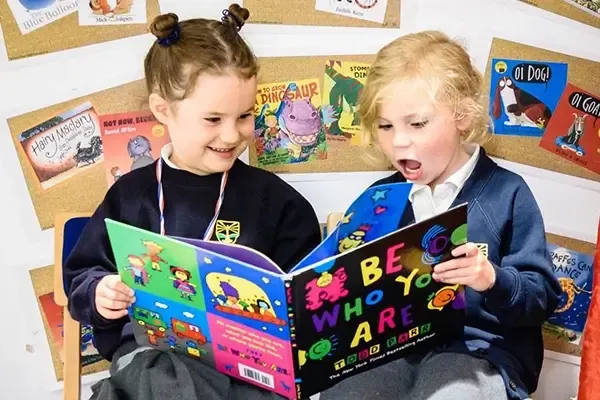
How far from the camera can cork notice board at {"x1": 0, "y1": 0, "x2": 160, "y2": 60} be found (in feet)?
4.56

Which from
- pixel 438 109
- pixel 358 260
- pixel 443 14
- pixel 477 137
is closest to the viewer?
pixel 358 260

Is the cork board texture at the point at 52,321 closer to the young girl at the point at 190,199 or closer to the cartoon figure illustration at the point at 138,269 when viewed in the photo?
the young girl at the point at 190,199

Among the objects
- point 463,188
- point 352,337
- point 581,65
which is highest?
point 581,65

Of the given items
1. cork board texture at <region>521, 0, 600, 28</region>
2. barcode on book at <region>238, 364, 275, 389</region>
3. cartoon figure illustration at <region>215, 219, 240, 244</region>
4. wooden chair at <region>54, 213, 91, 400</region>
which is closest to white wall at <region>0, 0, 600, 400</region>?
cork board texture at <region>521, 0, 600, 28</region>

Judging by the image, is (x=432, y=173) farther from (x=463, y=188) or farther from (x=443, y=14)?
(x=443, y=14)

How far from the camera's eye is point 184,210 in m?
1.28

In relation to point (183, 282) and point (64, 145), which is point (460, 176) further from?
point (64, 145)

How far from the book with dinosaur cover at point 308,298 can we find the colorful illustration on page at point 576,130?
0.49 meters

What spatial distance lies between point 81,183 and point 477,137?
721mm

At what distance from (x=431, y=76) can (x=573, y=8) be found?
1.35 feet

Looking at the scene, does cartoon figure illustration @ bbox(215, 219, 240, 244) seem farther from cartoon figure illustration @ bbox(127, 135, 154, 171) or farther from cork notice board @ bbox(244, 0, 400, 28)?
cork notice board @ bbox(244, 0, 400, 28)

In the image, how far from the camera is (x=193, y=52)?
1219 millimetres

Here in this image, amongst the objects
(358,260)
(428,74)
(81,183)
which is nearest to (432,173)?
(428,74)

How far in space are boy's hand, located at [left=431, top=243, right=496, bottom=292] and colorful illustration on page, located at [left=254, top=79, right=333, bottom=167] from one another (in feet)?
1.61
